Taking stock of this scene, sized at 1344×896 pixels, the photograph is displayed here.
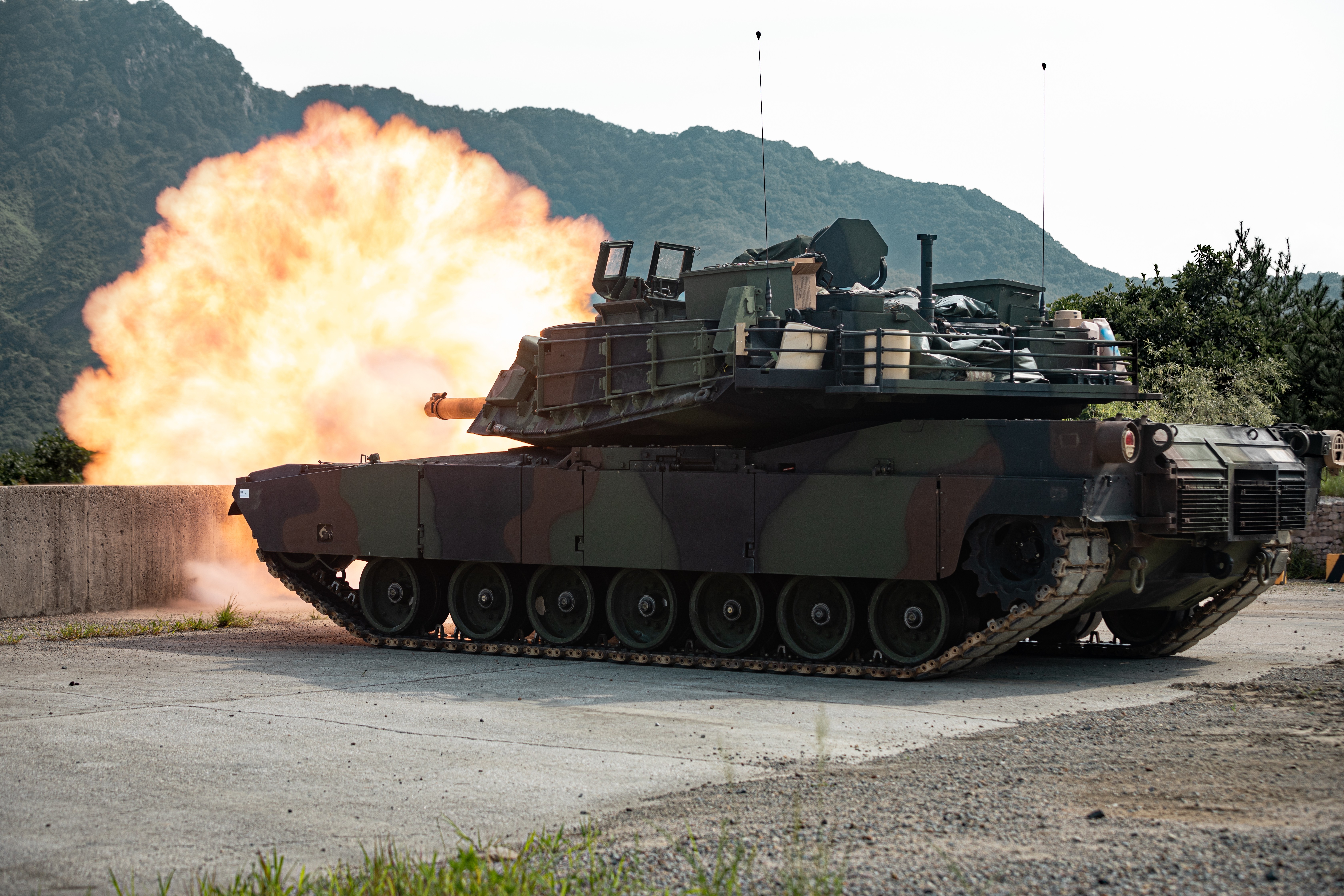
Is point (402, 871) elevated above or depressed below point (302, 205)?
below

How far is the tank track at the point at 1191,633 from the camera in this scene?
47.4 ft

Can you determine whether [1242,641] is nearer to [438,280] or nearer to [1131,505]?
[1131,505]

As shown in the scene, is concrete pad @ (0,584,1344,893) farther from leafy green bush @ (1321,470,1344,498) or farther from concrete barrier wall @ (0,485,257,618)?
leafy green bush @ (1321,470,1344,498)

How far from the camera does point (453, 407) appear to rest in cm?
1784

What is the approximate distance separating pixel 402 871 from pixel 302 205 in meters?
20.4

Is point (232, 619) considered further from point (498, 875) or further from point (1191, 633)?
point (498, 875)

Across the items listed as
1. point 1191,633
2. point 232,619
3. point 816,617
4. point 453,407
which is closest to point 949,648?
point 816,617

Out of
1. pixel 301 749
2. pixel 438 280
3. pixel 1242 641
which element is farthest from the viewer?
pixel 438 280

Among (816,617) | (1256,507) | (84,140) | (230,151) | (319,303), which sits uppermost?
(230,151)

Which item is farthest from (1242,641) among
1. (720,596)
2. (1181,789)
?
(1181,789)

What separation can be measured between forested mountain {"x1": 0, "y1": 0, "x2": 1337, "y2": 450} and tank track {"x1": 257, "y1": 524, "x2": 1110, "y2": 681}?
253 ft

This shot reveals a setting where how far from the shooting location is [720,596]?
1502cm

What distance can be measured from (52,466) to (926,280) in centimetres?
1668

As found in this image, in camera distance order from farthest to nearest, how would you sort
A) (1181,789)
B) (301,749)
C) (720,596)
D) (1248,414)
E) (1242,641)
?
(1248,414), (1242,641), (720,596), (301,749), (1181,789)
